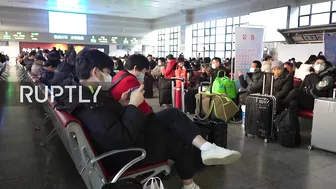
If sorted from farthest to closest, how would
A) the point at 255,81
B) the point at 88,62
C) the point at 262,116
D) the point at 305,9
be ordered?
the point at 305,9 → the point at 255,81 → the point at 262,116 → the point at 88,62

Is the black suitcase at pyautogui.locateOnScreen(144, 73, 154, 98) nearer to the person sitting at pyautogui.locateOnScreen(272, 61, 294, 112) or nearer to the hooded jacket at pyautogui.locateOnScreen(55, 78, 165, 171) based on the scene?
the person sitting at pyautogui.locateOnScreen(272, 61, 294, 112)

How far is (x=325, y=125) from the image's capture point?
11.5 ft

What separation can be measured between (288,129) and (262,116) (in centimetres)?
41

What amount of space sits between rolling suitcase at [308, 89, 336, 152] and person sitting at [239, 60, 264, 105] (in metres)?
1.24

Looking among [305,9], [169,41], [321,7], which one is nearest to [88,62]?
[321,7]

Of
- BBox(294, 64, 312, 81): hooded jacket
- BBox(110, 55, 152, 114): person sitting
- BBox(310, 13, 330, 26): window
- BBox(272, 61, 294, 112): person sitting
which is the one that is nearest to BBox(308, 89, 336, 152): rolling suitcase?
BBox(272, 61, 294, 112): person sitting

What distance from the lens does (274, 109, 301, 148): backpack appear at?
147 inches

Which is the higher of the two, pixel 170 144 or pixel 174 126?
pixel 174 126

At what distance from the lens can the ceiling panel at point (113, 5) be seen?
1822cm

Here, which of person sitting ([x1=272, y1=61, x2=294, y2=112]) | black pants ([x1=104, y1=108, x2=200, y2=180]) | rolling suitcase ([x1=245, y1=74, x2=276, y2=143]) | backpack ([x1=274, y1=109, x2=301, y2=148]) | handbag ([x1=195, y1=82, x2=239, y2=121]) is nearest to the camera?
black pants ([x1=104, y1=108, x2=200, y2=180])

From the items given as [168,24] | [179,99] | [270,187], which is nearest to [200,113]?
[179,99]

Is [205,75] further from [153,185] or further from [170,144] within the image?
[153,185]

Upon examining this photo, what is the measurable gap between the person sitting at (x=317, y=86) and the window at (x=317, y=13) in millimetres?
8727

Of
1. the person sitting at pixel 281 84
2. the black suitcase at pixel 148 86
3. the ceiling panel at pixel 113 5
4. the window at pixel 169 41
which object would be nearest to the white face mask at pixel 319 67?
the person sitting at pixel 281 84
